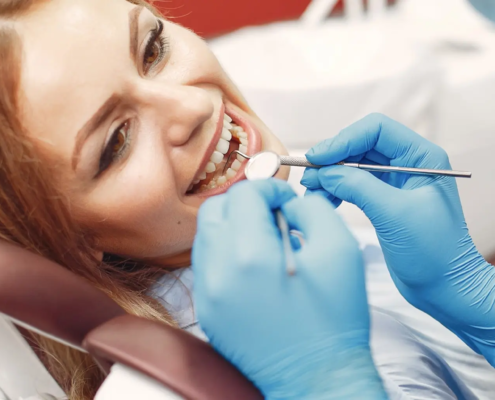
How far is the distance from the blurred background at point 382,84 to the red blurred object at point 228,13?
49 cm

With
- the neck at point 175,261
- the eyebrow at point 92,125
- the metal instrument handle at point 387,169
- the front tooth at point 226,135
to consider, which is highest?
the eyebrow at point 92,125

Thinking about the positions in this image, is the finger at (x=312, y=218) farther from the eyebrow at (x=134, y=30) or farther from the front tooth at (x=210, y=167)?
the eyebrow at (x=134, y=30)

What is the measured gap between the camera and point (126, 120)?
2.98 ft

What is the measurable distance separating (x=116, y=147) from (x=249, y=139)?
0.90ft

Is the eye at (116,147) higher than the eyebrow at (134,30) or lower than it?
lower

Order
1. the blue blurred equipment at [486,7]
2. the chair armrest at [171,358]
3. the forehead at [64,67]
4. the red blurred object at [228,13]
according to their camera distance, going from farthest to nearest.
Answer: the red blurred object at [228,13] < the blue blurred equipment at [486,7] < the forehead at [64,67] < the chair armrest at [171,358]

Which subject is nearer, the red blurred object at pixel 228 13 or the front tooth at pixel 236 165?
the front tooth at pixel 236 165

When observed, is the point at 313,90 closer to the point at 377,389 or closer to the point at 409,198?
the point at 409,198

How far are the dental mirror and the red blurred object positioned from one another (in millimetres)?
1654

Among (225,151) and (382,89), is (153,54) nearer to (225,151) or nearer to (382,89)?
(225,151)

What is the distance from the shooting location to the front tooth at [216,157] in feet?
3.27

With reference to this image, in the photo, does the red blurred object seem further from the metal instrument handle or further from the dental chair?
the dental chair

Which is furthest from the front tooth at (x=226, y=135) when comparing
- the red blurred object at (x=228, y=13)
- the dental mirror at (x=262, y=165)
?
the red blurred object at (x=228, y=13)

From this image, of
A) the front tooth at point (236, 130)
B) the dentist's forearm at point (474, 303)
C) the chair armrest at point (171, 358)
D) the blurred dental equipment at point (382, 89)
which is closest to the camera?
the chair armrest at point (171, 358)
